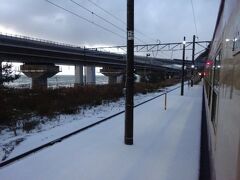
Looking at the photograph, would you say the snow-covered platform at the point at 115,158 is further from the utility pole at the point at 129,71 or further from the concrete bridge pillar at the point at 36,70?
the concrete bridge pillar at the point at 36,70

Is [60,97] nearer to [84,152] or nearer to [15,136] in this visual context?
[15,136]

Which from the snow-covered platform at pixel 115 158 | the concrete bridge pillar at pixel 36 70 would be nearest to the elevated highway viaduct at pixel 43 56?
the concrete bridge pillar at pixel 36 70

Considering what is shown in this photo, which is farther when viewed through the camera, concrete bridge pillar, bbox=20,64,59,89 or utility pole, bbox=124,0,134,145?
concrete bridge pillar, bbox=20,64,59,89

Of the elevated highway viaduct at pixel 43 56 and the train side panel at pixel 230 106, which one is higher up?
the elevated highway viaduct at pixel 43 56

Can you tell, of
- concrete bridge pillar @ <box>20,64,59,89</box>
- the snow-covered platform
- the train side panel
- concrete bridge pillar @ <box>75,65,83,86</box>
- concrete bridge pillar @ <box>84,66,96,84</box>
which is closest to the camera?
the train side panel

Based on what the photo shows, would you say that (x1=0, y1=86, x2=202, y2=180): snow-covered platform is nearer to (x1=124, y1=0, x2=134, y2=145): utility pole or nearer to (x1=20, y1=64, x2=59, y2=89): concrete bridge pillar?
(x1=124, y1=0, x2=134, y2=145): utility pole

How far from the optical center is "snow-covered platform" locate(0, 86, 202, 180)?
19.3 feet

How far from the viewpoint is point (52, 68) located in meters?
62.5

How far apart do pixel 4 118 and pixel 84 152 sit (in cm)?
601

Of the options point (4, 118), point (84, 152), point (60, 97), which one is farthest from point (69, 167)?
point (60, 97)

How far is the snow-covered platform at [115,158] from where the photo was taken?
5.89 metres

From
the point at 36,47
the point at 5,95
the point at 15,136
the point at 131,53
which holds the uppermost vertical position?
the point at 36,47

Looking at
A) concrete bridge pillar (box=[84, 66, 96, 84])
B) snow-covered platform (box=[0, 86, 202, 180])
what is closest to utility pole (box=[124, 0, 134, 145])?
snow-covered platform (box=[0, 86, 202, 180])

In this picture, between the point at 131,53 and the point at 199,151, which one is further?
the point at 131,53
